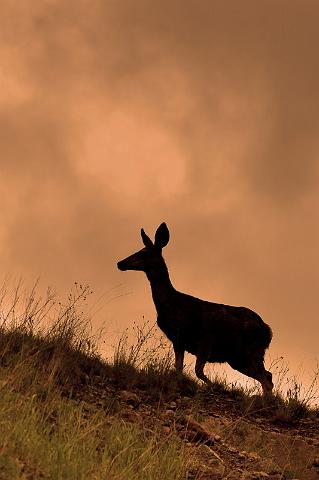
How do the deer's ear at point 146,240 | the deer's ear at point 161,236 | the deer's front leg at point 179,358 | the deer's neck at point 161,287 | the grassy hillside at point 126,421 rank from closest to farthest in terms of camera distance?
1. the grassy hillside at point 126,421
2. the deer's front leg at point 179,358
3. the deer's neck at point 161,287
4. the deer's ear at point 161,236
5. the deer's ear at point 146,240

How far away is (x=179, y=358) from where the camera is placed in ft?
38.9

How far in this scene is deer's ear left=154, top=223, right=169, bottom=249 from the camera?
12.7m

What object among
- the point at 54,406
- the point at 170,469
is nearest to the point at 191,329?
the point at 54,406

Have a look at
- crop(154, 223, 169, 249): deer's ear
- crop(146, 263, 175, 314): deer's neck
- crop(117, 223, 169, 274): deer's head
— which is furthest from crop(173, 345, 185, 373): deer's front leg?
crop(154, 223, 169, 249): deer's ear

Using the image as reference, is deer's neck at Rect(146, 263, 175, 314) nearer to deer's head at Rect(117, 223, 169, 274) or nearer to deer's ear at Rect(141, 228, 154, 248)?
deer's head at Rect(117, 223, 169, 274)

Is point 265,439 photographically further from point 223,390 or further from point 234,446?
point 223,390

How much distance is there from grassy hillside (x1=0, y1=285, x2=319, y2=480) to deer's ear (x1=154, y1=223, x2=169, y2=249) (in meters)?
2.26

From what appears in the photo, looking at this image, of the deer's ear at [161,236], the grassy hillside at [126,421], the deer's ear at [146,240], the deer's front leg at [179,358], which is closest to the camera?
the grassy hillside at [126,421]

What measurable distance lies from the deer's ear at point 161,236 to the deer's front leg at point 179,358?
1765 mm

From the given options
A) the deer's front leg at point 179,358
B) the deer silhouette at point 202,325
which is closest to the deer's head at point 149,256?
the deer silhouette at point 202,325

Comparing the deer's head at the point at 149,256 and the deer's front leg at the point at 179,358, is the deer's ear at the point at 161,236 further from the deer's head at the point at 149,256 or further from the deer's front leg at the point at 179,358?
the deer's front leg at the point at 179,358

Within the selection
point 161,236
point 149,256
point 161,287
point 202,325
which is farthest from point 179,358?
point 161,236

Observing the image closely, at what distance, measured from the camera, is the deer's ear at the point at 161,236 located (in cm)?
1270

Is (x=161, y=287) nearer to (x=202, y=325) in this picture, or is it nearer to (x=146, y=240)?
(x=146, y=240)
